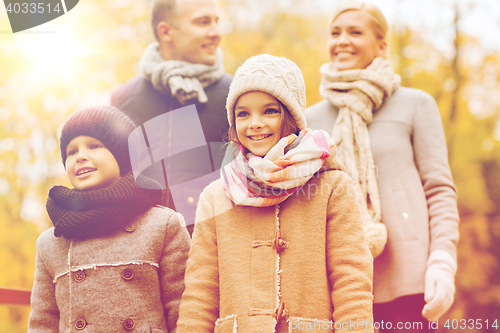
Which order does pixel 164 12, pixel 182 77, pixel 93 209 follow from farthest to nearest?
pixel 164 12, pixel 182 77, pixel 93 209

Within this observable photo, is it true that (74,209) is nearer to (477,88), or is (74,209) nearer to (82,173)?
(82,173)

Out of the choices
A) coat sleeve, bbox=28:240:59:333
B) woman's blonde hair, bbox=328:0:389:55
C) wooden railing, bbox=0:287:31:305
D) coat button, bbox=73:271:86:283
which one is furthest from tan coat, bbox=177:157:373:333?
wooden railing, bbox=0:287:31:305

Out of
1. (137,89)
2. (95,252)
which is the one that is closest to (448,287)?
(95,252)

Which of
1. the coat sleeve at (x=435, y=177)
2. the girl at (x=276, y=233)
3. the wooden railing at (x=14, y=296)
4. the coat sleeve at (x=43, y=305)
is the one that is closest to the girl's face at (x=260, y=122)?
the girl at (x=276, y=233)

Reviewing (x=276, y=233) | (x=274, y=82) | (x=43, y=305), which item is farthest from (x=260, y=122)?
(x=43, y=305)

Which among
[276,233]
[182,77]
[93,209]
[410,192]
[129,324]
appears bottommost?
[129,324]

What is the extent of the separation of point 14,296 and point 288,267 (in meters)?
2.15

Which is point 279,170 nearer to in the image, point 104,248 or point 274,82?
point 274,82

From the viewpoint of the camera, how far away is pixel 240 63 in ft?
27.8

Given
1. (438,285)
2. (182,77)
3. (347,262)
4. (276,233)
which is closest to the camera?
(347,262)

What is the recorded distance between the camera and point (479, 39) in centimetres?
955

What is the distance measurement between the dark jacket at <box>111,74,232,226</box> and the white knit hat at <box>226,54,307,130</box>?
0.68 metres

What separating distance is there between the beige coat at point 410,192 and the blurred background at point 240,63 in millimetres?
5103

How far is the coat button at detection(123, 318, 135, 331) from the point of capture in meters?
2.07
